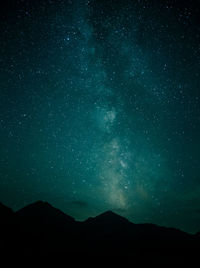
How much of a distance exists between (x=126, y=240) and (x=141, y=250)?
429cm

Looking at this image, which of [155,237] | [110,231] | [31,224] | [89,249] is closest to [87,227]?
[110,231]

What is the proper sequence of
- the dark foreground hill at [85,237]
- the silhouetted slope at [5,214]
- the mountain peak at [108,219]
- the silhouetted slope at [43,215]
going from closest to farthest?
the dark foreground hill at [85,237] → the silhouetted slope at [5,214] → the silhouetted slope at [43,215] → the mountain peak at [108,219]

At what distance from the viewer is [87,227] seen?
41.5 m

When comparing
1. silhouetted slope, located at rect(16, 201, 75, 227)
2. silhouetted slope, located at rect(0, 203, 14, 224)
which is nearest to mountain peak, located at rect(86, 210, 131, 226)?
silhouetted slope, located at rect(16, 201, 75, 227)

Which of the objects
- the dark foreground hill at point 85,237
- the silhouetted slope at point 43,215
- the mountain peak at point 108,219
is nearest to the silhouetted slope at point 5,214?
the dark foreground hill at point 85,237

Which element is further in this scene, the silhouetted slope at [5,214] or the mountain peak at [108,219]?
the mountain peak at [108,219]

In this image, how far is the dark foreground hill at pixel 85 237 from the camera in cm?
2754

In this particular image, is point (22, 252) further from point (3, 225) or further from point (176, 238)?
point (176, 238)

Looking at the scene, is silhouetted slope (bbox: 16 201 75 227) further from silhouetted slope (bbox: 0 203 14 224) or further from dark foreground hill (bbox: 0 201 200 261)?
silhouetted slope (bbox: 0 203 14 224)

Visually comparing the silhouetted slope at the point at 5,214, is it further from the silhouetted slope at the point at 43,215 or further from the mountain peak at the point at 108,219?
the mountain peak at the point at 108,219

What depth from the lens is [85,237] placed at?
1471 inches

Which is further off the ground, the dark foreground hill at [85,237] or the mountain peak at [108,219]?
the mountain peak at [108,219]

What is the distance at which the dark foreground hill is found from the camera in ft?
90.4

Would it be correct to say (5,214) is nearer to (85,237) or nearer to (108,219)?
(85,237)
